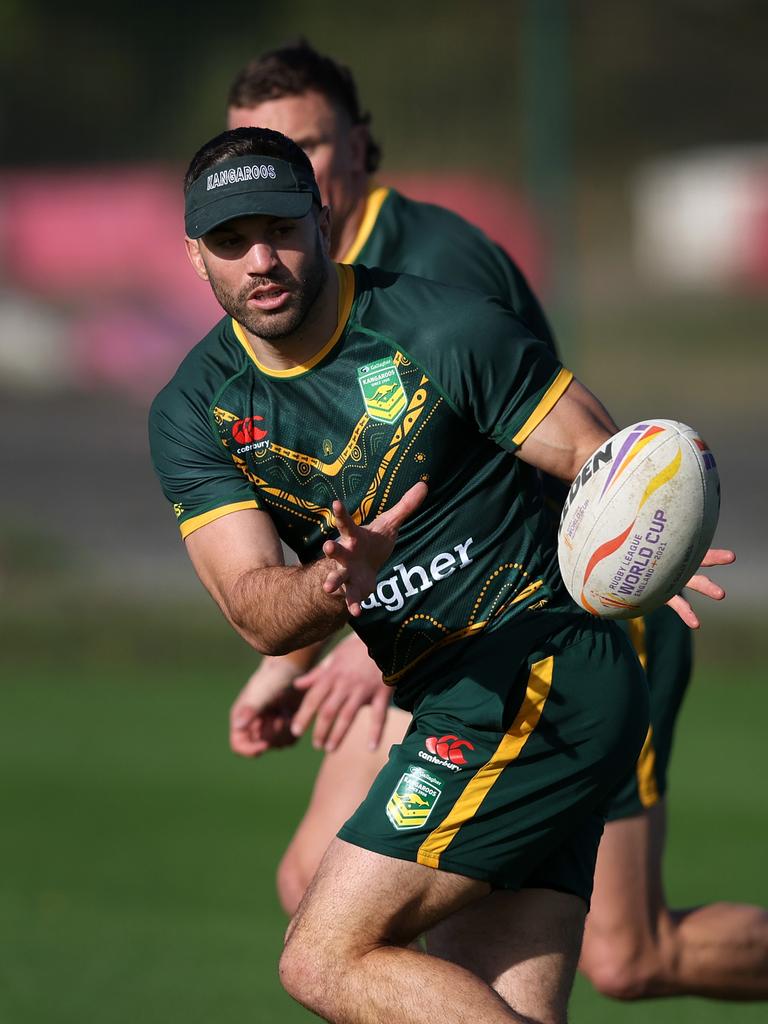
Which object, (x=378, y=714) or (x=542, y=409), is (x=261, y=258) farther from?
(x=378, y=714)

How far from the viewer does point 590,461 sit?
3729mm

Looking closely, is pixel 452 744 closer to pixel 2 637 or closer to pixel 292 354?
pixel 292 354

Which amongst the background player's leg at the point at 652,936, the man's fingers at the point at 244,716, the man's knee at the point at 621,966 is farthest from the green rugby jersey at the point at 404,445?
the man's knee at the point at 621,966

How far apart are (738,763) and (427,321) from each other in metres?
5.72

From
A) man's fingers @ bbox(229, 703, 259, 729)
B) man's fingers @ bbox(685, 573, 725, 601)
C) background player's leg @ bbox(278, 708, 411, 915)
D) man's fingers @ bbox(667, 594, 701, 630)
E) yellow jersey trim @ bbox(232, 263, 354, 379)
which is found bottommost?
background player's leg @ bbox(278, 708, 411, 915)

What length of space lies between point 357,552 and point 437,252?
5.75ft

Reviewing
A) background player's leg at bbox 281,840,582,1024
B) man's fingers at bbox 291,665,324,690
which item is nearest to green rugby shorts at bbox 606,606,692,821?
man's fingers at bbox 291,665,324,690

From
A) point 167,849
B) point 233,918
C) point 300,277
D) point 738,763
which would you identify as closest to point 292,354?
point 300,277

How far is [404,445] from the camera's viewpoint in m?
3.84

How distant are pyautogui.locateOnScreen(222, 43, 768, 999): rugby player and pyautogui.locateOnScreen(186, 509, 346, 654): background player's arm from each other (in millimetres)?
909

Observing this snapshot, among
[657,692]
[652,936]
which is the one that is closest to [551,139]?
[657,692]

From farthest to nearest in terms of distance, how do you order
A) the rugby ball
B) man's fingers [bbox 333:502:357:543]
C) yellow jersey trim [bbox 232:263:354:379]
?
yellow jersey trim [bbox 232:263:354:379]
the rugby ball
man's fingers [bbox 333:502:357:543]

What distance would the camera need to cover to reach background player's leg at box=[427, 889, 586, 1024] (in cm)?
385

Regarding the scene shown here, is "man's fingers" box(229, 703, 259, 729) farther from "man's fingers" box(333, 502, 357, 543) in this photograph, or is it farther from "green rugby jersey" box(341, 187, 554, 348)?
"man's fingers" box(333, 502, 357, 543)
